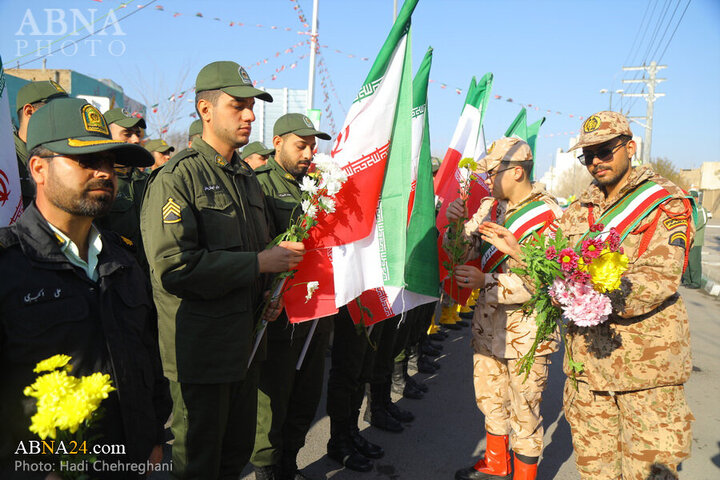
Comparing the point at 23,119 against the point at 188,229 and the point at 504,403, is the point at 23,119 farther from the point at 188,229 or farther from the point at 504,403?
the point at 504,403

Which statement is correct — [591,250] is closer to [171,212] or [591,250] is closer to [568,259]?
[568,259]

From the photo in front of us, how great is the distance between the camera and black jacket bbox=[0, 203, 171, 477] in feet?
5.44

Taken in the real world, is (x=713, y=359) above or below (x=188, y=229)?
below

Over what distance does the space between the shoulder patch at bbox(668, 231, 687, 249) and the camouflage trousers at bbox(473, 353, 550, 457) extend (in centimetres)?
132

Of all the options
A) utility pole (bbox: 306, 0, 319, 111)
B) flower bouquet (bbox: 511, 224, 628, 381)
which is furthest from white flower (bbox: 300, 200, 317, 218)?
utility pole (bbox: 306, 0, 319, 111)

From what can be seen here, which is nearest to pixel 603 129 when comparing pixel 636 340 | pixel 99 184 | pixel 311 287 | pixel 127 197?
pixel 636 340

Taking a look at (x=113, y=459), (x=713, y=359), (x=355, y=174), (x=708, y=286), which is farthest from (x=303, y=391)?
(x=708, y=286)

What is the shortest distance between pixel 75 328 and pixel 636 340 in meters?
2.88

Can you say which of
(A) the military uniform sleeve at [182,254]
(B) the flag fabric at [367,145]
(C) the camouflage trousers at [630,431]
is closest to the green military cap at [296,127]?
(B) the flag fabric at [367,145]

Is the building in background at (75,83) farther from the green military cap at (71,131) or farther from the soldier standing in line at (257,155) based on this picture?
the green military cap at (71,131)

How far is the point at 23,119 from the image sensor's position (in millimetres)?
3867

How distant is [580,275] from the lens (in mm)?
2676

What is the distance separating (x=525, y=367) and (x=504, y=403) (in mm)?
667

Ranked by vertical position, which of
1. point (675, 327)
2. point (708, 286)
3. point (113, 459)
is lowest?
point (708, 286)
